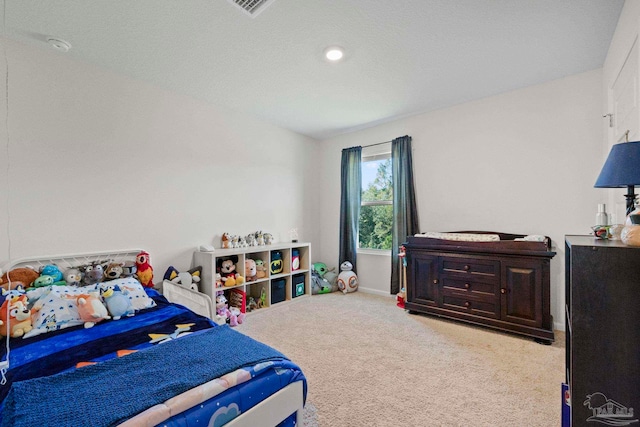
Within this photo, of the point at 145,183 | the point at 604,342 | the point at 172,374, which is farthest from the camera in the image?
the point at 145,183

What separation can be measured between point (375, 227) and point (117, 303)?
3304 millimetres

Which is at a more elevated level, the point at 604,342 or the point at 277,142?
the point at 277,142

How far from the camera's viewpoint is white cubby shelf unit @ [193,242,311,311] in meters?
3.11

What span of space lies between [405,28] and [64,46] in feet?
8.62

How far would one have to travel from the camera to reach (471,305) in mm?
2902

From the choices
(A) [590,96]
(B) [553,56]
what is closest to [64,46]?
(B) [553,56]

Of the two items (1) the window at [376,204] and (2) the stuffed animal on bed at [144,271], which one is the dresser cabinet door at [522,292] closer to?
(1) the window at [376,204]

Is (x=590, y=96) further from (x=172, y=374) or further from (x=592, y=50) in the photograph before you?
(x=172, y=374)

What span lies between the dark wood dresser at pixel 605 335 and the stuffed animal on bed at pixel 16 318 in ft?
9.24

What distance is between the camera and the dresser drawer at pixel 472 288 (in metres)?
2.78

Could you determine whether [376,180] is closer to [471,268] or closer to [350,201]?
[350,201]

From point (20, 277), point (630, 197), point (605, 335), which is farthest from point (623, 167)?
point (20, 277)

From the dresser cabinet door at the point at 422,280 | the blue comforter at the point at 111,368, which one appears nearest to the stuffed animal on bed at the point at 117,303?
the blue comforter at the point at 111,368

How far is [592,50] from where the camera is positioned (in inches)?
92.7
